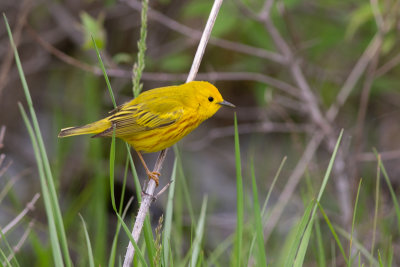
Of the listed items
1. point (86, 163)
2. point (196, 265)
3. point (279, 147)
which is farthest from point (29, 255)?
point (196, 265)

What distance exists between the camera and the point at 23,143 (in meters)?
6.75

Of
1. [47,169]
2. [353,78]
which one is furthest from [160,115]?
[353,78]

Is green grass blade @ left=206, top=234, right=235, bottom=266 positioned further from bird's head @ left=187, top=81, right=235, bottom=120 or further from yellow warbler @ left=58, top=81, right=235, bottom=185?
bird's head @ left=187, top=81, right=235, bottom=120

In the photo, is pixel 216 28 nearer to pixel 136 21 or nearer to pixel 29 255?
pixel 136 21

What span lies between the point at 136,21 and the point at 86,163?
182 centimetres

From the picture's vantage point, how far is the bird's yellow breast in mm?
3172

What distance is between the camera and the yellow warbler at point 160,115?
3.23m

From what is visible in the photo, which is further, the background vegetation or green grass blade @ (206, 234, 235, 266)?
the background vegetation

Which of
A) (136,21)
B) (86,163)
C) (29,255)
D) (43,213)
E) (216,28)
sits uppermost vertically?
(136,21)

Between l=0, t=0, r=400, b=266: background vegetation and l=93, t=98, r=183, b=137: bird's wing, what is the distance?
2.81ft

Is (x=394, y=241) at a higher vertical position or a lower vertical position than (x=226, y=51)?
lower

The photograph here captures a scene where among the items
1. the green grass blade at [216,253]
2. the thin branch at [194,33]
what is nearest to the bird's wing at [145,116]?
the green grass blade at [216,253]

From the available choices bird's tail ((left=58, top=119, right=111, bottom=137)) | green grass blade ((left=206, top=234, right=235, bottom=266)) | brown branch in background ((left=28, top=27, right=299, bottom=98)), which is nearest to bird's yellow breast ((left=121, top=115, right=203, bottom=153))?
bird's tail ((left=58, top=119, right=111, bottom=137))

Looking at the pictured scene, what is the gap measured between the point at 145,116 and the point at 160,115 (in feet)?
0.33
